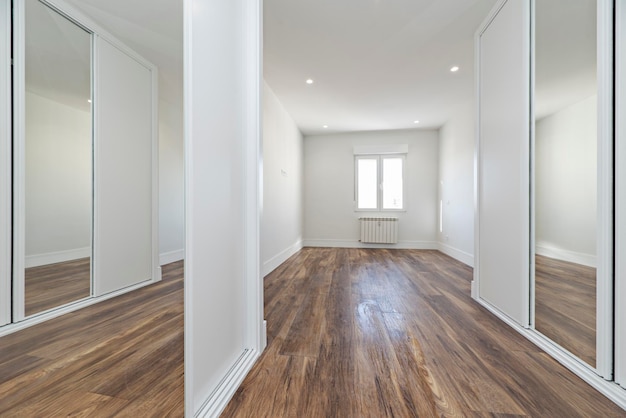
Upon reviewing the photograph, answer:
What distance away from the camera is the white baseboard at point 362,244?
5.45 m

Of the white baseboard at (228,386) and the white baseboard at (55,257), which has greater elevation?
the white baseboard at (55,257)

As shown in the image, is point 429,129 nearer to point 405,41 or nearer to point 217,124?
point 405,41

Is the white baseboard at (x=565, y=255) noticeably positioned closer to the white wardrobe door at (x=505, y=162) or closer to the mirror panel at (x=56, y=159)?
the white wardrobe door at (x=505, y=162)

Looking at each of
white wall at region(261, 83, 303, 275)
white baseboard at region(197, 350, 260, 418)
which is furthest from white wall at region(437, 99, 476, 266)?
white baseboard at region(197, 350, 260, 418)

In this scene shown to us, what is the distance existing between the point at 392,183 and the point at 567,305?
14.3 ft

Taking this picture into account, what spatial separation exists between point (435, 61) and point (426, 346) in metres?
2.89

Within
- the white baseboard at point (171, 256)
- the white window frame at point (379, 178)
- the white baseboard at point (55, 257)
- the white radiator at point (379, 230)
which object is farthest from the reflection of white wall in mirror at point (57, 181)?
the white window frame at point (379, 178)

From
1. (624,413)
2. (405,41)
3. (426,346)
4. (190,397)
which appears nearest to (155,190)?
(190,397)

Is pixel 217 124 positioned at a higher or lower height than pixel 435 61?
lower

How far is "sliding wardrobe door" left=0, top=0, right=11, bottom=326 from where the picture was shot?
99cm

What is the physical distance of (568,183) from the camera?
1.43m

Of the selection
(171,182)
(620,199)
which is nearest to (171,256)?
(171,182)

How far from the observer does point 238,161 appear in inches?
52.4

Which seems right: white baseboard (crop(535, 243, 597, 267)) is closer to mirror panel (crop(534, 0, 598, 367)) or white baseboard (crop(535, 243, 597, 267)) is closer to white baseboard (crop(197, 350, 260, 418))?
mirror panel (crop(534, 0, 598, 367))
